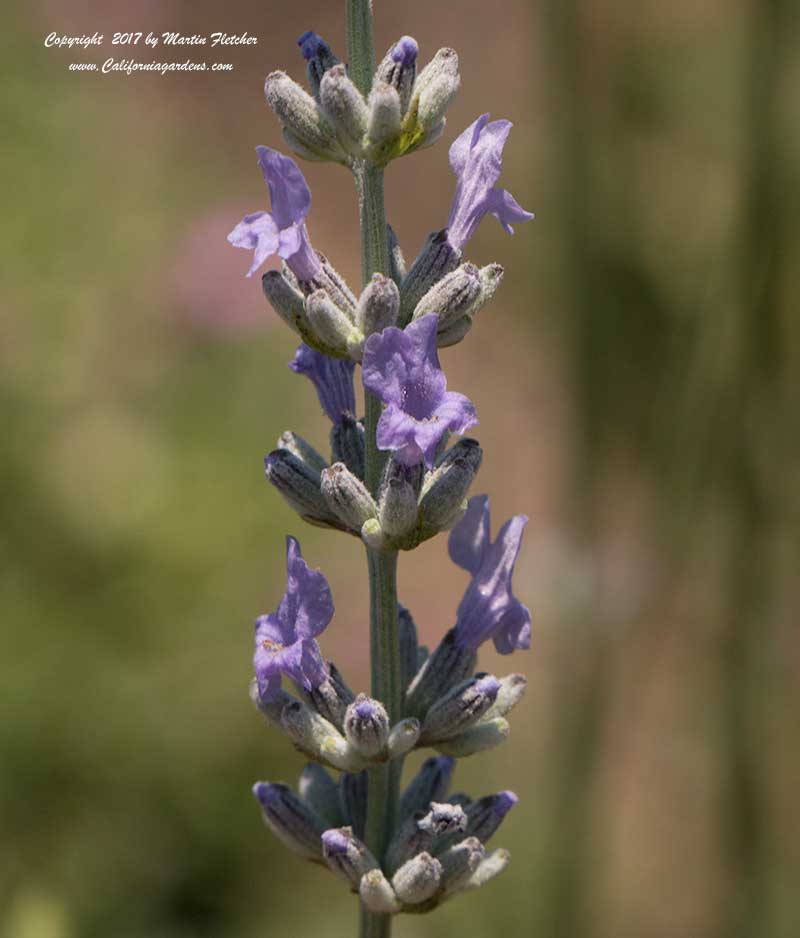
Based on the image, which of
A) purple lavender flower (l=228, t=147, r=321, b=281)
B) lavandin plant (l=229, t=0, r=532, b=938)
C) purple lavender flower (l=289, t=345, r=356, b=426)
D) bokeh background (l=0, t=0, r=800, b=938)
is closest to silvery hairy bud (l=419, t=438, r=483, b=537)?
lavandin plant (l=229, t=0, r=532, b=938)

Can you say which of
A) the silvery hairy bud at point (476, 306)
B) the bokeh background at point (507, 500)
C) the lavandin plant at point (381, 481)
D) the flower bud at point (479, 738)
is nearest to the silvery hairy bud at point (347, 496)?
the lavandin plant at point (381, 481)

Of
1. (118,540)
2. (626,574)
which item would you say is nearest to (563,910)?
(626,574)

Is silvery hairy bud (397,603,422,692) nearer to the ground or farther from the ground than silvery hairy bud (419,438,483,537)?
nearer to the ground

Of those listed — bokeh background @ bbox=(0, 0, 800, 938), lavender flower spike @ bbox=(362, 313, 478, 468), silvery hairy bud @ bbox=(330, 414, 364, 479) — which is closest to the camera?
lavender flower spike @ bbox=(362, 313, 478, 468)

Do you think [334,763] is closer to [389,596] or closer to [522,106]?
[389,596]

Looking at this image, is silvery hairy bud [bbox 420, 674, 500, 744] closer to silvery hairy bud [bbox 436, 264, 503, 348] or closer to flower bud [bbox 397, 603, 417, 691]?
flower bud [bbox 397, 603, 417, 691]

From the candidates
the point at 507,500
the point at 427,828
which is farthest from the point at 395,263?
the point at 507,500

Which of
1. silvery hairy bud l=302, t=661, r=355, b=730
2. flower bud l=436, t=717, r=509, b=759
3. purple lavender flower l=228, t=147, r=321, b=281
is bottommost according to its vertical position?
flower bud l=436, t=717, r=509, b=759

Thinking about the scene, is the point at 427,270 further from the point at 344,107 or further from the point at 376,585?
the point at 376,585
